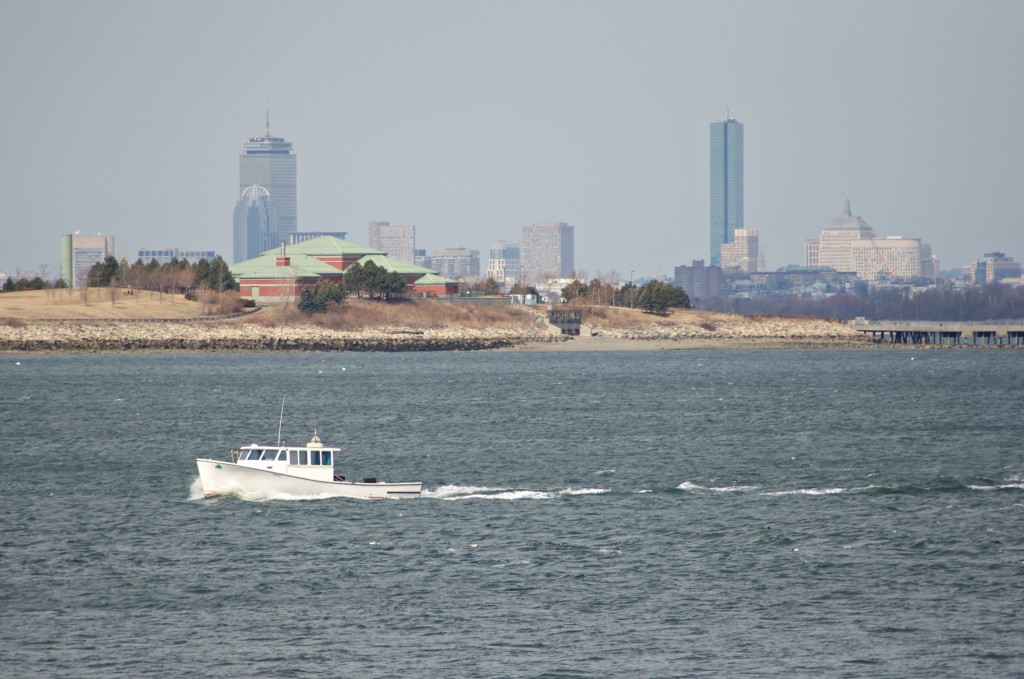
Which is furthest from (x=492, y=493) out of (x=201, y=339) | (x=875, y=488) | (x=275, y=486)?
(x=201, y=339)

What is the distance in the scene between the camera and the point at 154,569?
41.4 meters

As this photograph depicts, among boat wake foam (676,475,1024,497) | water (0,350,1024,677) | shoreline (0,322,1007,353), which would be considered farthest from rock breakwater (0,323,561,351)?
boat wake foam (676,475,1024,497)

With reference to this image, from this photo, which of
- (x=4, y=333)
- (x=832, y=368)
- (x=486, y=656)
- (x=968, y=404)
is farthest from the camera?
(x=4, y=333)

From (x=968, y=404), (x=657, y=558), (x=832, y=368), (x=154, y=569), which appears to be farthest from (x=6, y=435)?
(x=832, y=368)

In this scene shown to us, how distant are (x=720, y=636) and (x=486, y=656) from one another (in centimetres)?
576

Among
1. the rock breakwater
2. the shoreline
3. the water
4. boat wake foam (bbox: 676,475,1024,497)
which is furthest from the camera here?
the rock breakwater

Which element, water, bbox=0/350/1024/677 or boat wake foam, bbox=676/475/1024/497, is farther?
boat wake foam, bbox=676/475/1024/497

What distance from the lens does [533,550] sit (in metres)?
43.7

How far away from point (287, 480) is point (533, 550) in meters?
12.6

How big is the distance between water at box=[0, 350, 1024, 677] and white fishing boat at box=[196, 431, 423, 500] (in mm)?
848

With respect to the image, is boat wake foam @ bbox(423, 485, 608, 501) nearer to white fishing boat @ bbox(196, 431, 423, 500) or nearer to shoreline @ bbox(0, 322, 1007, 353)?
white fishing boat @ bbox(196, 431, 423, 500)

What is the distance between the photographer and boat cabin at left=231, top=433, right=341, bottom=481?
5284 cm

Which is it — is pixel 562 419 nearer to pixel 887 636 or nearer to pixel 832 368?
pixel 887 636

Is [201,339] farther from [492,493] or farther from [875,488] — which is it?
[875,488]
